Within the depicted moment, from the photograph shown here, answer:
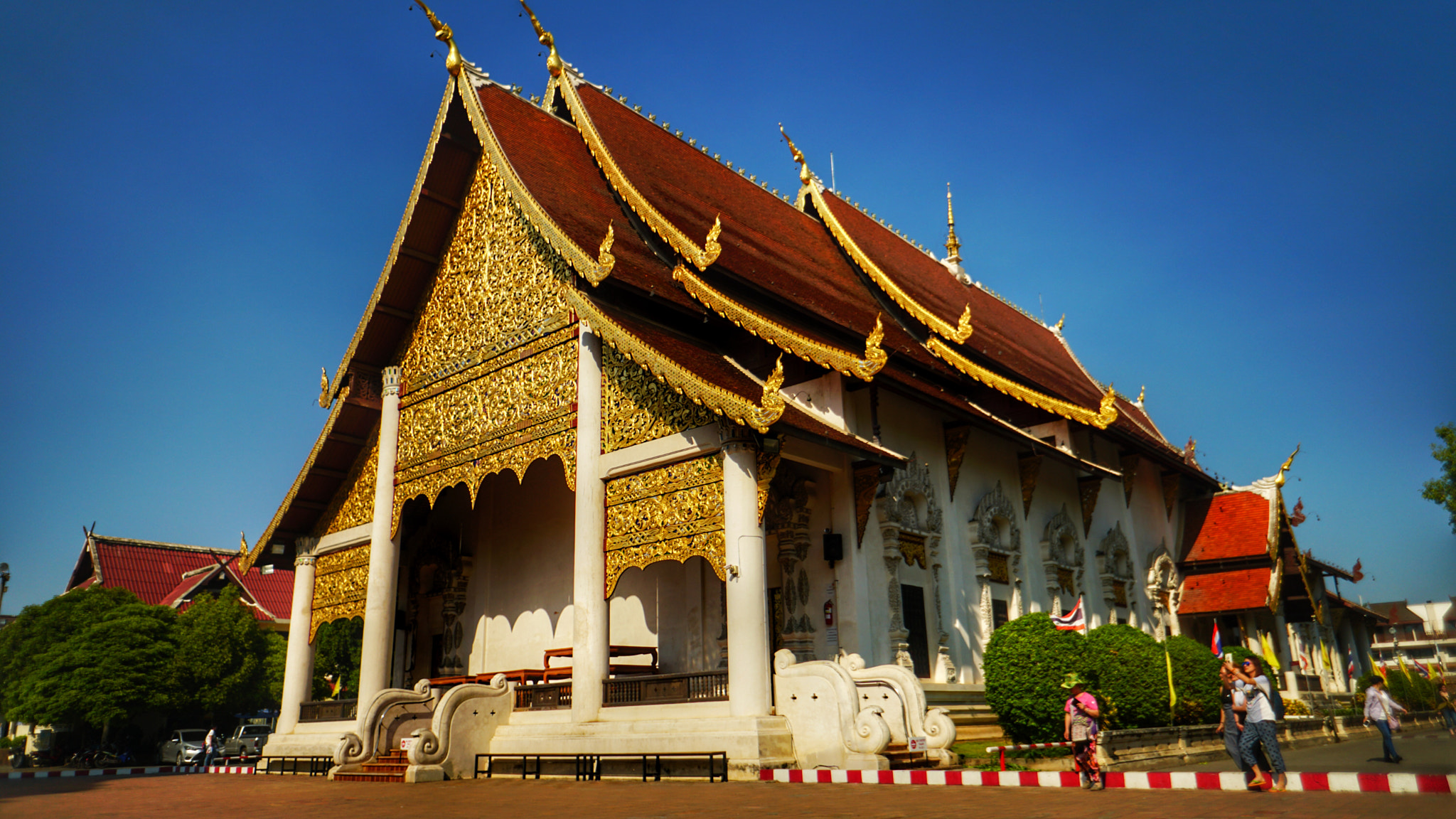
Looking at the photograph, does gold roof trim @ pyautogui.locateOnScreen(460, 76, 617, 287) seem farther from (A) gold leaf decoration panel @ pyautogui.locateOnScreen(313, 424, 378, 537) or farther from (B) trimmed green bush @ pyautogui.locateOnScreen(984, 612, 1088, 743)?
(B) trimmed green bush @ pyautogui.locateOnScreen(984, 612, 1088, 743)

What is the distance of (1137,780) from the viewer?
23.5ft

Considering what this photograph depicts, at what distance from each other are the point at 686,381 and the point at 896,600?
4011mm

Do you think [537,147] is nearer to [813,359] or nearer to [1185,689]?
[813,359]

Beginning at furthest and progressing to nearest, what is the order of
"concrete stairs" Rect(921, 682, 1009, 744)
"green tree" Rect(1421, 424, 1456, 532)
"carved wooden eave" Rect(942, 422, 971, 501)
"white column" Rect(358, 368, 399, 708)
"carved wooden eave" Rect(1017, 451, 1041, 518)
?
"carved wooden eave" Rect(1017, 451, 1041, 518) → "carved wooden eave" Rect(942, 422, 971, 501) → "white column" Rect(358, 368, 399, 708) → "concrete stairs" Rect(921, 682, 1009, 744) → "green tree" Rect(1421, 424, 1456, 532)

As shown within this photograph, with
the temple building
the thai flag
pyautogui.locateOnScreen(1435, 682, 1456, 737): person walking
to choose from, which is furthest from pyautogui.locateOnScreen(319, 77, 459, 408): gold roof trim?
pyautogui.locateOnScreen(1435, 682, 1456, 737): person walking

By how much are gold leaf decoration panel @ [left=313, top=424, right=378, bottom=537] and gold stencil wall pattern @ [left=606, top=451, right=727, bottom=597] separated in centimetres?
A: 559

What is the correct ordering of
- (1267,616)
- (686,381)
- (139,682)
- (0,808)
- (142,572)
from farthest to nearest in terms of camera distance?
(142,572)
(139,682)
(1267,616)
(686,381)
(0,808)

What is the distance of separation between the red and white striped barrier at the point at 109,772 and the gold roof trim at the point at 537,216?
28.4ft

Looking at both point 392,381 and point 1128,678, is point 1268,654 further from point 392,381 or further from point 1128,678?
point 392,381

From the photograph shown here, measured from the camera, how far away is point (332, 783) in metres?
11.0

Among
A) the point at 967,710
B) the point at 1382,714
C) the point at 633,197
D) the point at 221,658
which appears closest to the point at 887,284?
the point at 633,197

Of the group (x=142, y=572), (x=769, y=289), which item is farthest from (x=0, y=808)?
(x=142, y=572)

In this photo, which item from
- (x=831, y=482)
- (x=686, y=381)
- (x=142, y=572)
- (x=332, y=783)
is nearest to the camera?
(x=686, y=381)

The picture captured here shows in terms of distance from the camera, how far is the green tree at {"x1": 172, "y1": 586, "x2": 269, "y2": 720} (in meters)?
25.4
